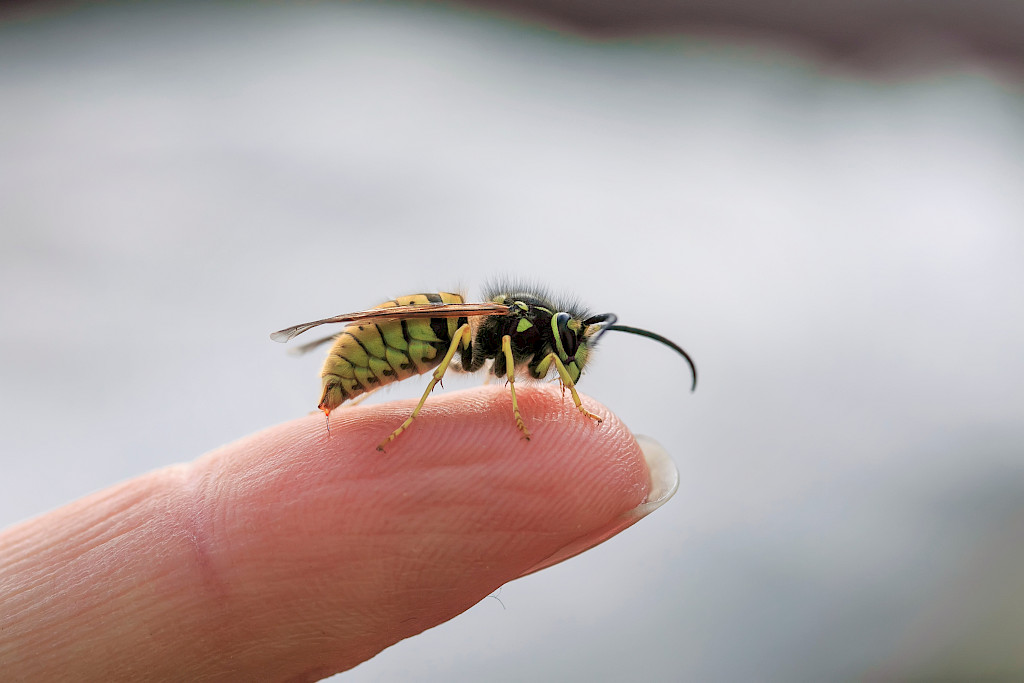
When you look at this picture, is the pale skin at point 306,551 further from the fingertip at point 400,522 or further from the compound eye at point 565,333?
the compound eye at point 565,333

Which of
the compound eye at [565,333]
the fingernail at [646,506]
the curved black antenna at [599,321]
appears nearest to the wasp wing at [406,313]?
the compound eye at [565,333]

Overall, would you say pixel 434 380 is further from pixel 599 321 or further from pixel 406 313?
pixel 599 321

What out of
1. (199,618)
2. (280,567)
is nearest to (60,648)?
(199,618)

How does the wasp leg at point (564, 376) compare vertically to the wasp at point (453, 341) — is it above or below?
below

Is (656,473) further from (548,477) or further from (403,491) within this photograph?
(403,491)

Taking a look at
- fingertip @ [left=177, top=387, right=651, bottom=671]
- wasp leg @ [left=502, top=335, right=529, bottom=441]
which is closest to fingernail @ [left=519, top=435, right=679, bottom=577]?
fingertip @ [left=177, top=387, right=651, bottom=671]

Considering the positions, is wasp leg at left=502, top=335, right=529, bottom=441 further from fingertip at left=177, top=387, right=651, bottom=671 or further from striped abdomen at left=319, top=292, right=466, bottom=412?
striped abdomen at left=319, top=292, right=466, bottom=412
